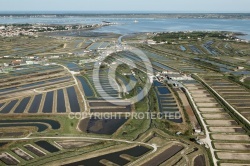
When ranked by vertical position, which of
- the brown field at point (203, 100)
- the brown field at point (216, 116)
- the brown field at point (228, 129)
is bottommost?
the brown field at point (228, 129)

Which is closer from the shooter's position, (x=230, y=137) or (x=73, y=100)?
(x=230, y=137)

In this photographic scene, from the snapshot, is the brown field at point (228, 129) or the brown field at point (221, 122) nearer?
the brown field at point (228, 129)

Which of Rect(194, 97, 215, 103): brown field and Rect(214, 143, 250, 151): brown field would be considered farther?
Rect(194, 97, 215, 103): brown field

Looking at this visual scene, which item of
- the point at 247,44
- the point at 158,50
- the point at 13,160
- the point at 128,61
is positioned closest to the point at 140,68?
the point at 128,61

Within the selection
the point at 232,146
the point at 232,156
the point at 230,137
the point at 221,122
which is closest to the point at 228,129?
the point at 221,122

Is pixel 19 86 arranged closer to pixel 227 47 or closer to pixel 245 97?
pixel 245 97

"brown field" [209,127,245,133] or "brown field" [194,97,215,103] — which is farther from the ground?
"brown field" [194,97,215,103]

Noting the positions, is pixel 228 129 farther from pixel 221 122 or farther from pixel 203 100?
pixel 203 100

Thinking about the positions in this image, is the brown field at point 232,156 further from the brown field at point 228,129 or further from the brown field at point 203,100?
the brown field at point 203,100

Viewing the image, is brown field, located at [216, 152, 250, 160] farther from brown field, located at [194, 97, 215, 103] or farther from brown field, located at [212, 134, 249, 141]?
brown field, located at [194, 97, 215, 103]

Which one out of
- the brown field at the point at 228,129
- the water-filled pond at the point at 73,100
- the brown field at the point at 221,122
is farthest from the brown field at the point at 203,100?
the water-filled pond at the point at 73,100

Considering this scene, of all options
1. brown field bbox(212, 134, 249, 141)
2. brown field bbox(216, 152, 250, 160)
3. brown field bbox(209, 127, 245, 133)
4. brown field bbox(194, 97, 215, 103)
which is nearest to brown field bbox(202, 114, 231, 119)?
brown field bbox(209, 127, 245, 133)
